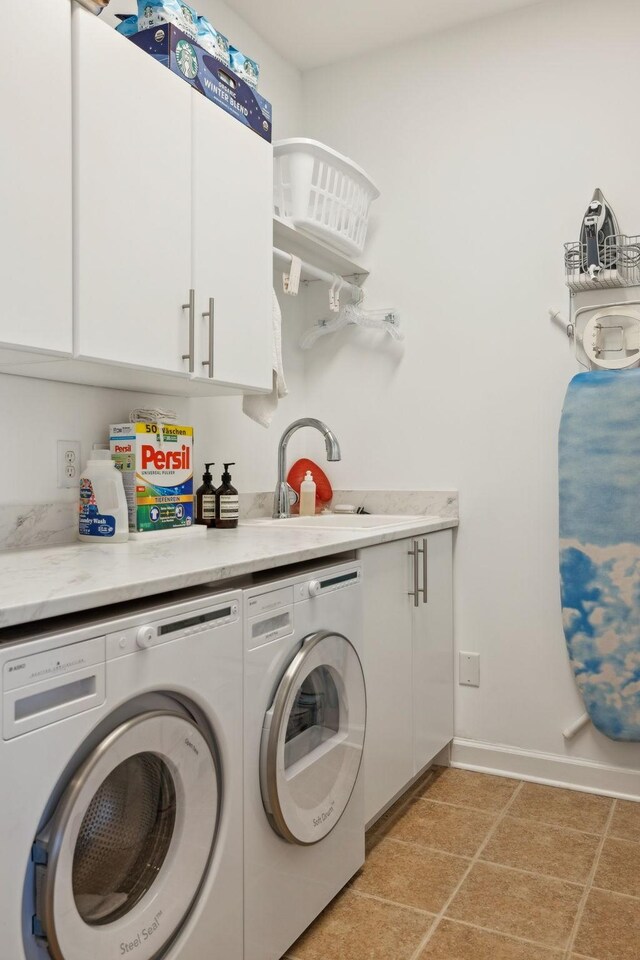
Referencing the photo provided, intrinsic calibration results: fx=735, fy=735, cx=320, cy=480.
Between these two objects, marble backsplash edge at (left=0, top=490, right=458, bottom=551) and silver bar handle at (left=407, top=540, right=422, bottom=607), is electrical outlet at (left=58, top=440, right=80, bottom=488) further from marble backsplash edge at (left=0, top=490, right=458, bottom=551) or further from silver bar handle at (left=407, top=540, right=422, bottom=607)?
silver bar handle at (left=407, top=540, right=422, bottom=607)

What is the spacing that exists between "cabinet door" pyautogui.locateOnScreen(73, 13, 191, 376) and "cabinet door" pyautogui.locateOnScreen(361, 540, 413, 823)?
82 cm

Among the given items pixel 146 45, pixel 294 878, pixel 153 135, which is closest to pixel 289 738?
pixel 294 878

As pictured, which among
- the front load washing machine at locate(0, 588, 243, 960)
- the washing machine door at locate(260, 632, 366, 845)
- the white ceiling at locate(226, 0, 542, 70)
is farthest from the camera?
the white ceiling at locate(226, 0, 542, 70)

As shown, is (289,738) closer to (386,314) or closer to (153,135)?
(153,135)

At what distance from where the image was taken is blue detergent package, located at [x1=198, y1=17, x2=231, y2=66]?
1960 millimetres

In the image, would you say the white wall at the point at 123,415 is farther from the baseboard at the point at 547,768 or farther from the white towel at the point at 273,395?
the baseboard at the point at 547,768

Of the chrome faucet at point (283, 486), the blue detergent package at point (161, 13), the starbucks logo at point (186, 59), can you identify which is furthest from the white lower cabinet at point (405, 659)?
the blue detergent package at point (161, 13)

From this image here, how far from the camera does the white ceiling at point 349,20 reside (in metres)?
2.62

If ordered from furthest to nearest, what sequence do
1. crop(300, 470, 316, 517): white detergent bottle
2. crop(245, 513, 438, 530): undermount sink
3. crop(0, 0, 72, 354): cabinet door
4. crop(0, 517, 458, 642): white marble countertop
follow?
crop(300, 470, 316, 517): white detergent bottle
crop(245, 513, 438, 530): undermount sink
crop(0, 0, 72, 354): cabinet door
crop(0, 517, 458, 642): white marble countertop

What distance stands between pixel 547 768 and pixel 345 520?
1121 millimetres

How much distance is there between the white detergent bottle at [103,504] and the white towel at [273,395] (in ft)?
1.98

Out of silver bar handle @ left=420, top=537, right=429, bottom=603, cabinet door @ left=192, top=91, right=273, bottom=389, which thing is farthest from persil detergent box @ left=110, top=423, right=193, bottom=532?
silver bar handle @ left=420, top=537, right=429, bottom=603

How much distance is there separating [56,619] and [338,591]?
2.72ft

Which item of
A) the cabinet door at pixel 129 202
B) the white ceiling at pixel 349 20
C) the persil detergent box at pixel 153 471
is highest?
the white ceiling at pixel 349 20
